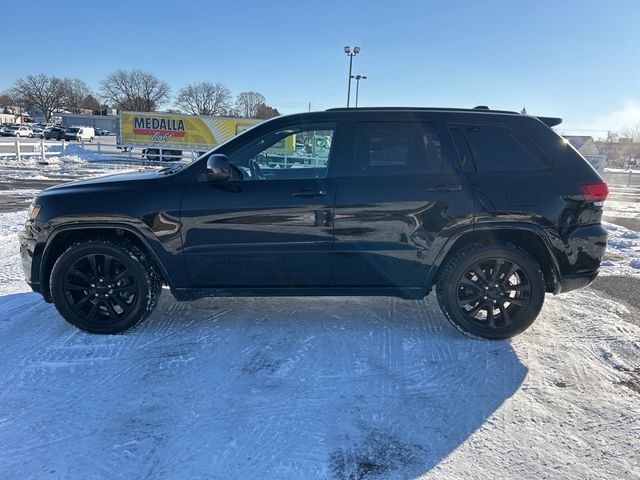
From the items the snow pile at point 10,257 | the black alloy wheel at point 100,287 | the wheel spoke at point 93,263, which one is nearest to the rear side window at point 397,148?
the black alloy wheel at point 100,287

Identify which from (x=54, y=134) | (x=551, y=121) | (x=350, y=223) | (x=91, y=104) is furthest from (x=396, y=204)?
(x=91, y=104)

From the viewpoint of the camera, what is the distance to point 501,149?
12.4 ft

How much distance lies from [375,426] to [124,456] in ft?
4.66

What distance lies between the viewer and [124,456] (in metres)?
2.38

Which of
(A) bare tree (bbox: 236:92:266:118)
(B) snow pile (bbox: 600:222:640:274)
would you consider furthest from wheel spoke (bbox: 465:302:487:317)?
(A) bare tree (bbox: 236:92:266:118)

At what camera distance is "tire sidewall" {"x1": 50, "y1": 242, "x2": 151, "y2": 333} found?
A: 3.66m

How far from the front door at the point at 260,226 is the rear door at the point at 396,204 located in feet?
0.56

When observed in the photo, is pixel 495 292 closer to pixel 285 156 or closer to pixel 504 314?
pixel 504 314

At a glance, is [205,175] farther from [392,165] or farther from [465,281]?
[465,281]

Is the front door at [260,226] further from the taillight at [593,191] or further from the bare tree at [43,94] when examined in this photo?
the bare tree at [43,94]

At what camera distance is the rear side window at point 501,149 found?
3.75 metres

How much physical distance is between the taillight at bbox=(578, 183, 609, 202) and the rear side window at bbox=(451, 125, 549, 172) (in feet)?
1.16

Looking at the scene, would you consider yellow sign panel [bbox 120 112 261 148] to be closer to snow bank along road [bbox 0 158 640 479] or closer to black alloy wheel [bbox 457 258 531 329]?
snow bank along road [bbox 0 158 640 479]

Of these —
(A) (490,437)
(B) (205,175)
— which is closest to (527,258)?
(A) (490,437)
